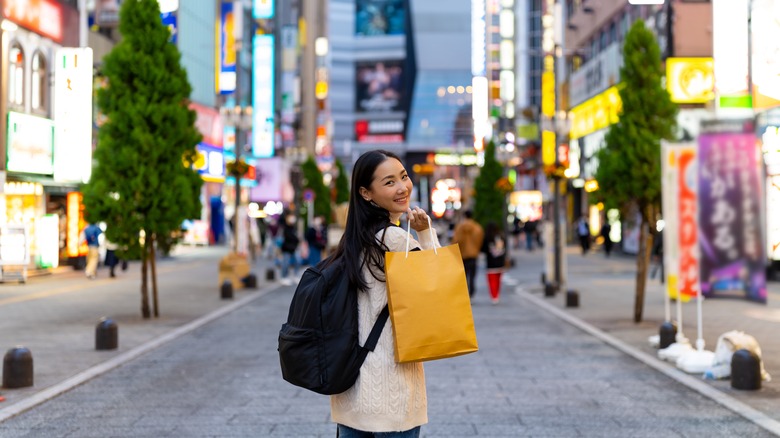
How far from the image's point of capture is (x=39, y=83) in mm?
29625

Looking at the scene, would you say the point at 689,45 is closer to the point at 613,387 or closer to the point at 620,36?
the point at 620,36

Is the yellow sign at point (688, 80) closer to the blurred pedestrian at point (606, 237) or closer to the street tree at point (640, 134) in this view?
the blurred pedestrian at point (606, 237)

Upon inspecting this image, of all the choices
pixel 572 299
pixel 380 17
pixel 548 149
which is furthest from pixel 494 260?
pixel 380 17

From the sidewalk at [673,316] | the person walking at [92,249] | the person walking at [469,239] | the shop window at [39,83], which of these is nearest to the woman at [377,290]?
the sidewalk at [673,316]

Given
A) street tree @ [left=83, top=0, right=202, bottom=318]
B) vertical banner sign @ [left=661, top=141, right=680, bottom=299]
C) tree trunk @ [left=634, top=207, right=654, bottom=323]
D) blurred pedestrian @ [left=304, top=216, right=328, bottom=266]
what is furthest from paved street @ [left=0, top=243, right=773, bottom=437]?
blurred pedestrian @ [left=304, top=216, right=328, bottom=266]

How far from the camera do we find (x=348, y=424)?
404cm

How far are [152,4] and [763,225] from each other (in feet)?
33.7

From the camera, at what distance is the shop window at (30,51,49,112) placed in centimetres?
2912

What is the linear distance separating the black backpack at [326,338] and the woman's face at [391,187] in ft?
1.04

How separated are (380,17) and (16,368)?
6206 inches

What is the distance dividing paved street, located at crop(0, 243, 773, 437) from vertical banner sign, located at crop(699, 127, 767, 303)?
1.28 m

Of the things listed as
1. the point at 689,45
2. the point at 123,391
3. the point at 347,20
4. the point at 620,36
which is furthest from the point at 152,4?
the point at 347,20

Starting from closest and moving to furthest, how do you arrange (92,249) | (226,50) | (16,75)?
(92,249)
(16,75)
(226,50)

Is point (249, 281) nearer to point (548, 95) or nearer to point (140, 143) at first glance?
point (140, 143)
